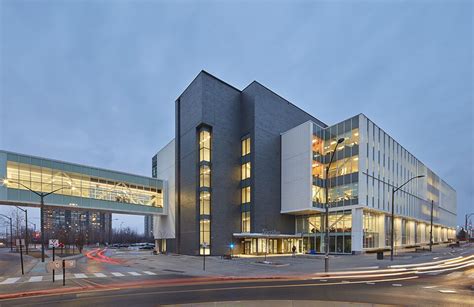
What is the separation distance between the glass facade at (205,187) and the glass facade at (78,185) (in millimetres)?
14379

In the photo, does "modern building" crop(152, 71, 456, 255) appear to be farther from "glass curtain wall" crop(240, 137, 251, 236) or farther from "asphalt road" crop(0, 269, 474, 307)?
"asphalt road" crop(0, 269, 474, 307)

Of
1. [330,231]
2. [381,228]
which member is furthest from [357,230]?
Answer: [381,228]

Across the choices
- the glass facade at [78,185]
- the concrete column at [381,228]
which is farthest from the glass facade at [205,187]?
the concrete column at [381,228]

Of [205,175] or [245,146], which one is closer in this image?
[205,175]

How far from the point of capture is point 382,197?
4772 cm

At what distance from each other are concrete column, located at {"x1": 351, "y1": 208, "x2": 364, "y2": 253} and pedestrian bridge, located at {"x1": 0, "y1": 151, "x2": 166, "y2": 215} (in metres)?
34.1

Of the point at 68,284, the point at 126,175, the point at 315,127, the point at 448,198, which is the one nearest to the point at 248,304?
the point at 68,284

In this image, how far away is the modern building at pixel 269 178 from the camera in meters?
44.8

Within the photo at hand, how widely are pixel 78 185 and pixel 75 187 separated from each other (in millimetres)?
557

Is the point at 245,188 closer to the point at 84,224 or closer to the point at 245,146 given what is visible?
the point at 245,146

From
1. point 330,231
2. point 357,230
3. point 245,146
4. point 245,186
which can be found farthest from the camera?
point 245,146

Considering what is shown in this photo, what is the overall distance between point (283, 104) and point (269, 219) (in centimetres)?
2072

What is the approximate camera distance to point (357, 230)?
42062 millimetres

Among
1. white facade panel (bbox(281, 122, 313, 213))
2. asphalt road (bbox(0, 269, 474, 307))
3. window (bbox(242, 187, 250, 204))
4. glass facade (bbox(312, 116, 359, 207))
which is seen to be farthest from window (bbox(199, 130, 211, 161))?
asphalt road (bbox(0, 269, 474, 307))
